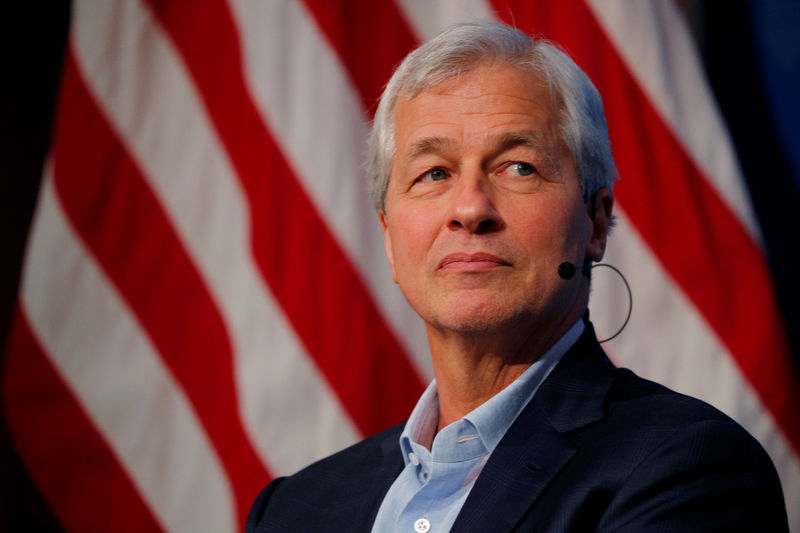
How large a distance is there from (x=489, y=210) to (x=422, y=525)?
0.42m

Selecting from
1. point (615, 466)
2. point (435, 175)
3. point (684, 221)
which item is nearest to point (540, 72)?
point (435, 175)

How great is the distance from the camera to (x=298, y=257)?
2176 millimetres

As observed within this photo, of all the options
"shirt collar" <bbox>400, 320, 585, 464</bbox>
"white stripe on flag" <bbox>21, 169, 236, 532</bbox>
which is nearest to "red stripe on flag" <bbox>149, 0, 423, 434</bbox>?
"white stripe on flag" <bbox>21, 169, 236, 532</bbox>

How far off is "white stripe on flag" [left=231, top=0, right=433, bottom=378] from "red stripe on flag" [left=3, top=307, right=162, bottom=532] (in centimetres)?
77

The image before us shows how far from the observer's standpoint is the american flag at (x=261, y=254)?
2014 millimetres

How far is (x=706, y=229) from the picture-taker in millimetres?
2025

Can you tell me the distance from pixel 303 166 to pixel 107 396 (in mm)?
737

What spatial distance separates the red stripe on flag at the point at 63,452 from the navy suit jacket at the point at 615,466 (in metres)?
1.10

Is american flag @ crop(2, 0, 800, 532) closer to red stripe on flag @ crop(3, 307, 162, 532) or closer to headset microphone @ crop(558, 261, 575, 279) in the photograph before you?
red stripe on flag @ crop(3, 307, 162, 532)

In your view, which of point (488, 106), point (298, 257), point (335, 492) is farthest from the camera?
point (298, 257)

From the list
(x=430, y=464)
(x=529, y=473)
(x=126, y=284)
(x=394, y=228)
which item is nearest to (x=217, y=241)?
(x=126, y=284)

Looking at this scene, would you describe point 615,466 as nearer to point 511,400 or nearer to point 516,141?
point 511,400

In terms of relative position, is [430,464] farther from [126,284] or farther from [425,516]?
[126,284]

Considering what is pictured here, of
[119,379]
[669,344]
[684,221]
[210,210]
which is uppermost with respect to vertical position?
[210,210]
